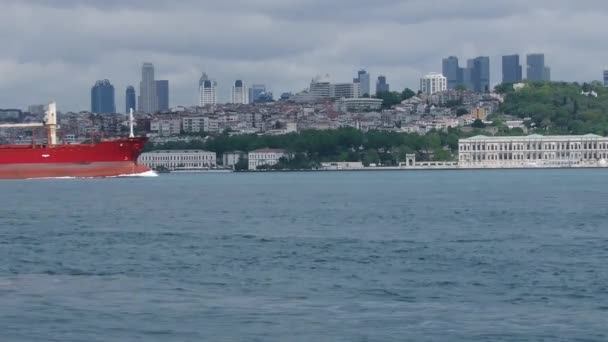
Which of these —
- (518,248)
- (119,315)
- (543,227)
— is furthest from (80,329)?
(543,227)

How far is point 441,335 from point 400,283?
194 inches

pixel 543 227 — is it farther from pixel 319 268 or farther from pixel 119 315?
pixel 119 315

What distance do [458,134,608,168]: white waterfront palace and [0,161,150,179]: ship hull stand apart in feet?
265

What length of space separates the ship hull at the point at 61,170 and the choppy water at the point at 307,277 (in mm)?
45110

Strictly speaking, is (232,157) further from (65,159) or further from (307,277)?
(307,277)

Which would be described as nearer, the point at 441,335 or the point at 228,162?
the point at 441,335

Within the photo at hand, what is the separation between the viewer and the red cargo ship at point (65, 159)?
92.2 metres

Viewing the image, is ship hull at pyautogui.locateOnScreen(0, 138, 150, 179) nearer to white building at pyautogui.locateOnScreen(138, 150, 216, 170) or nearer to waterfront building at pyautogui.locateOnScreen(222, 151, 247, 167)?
white building at pyautogui.locateOnScreen(138, 150, 216, 170)

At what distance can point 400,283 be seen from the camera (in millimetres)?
27000

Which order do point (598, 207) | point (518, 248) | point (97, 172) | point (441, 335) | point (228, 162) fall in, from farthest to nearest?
point (228, 162) → point (97, 172) → point (598, 207) → point (518, 248) → point (441, 335)

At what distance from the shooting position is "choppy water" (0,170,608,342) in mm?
22750

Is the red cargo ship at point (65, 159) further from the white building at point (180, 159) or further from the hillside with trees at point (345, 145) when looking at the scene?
the white building at point (180, 159)

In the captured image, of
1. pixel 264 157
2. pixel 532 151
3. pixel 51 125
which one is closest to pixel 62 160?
pixel 51 125

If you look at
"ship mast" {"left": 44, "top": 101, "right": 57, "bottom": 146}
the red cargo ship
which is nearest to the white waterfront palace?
"ship mast" {"left": 44, "top": 101, "right": 57, "bottom": 146}
